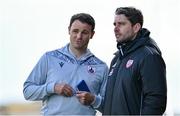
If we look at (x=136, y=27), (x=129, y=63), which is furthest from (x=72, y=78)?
(x=136, y=27)

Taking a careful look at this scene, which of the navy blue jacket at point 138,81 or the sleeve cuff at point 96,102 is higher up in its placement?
the navy blue jacket at point 138,81

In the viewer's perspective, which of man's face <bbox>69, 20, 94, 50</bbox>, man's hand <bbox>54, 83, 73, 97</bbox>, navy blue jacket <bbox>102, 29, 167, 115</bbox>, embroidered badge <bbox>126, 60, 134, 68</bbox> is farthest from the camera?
man's face <bbox>69, 20, 94, 50</bbox>

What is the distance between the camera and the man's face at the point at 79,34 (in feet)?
9.60

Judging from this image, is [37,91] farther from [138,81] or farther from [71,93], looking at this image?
[138,81]

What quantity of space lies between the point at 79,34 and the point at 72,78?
281mm

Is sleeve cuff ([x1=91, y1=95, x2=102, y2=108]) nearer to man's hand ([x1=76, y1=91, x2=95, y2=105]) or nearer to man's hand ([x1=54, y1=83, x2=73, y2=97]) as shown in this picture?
man's hand ([x1=76, y1=91, x2=95, y2=105])

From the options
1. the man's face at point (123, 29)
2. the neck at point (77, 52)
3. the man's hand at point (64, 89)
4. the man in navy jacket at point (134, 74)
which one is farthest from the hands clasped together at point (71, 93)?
the man's face at point (123, 29)

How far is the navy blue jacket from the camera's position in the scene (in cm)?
259

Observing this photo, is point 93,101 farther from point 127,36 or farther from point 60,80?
point 127,36

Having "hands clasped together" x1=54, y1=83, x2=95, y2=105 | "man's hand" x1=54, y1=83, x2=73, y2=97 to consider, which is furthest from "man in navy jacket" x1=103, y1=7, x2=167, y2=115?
"man's hand" x1=54, y1=83, x2=73, y2=97

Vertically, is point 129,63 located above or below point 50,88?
above

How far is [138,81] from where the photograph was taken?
105 inches

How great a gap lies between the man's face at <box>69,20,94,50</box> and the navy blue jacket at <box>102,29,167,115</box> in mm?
269

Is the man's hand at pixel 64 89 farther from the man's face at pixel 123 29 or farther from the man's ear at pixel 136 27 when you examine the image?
the man's ear at pixel 136 27
